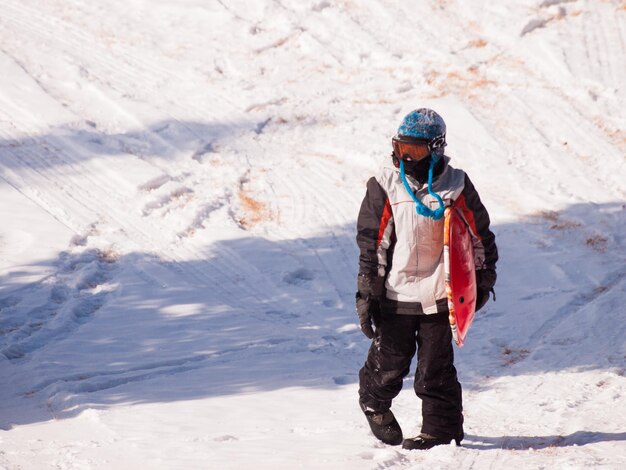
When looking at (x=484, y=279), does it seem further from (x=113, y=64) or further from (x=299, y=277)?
(x=113, y=64)

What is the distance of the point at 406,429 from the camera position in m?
5.00

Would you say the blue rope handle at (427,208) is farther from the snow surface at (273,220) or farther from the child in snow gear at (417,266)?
the snow surface at (273,220)

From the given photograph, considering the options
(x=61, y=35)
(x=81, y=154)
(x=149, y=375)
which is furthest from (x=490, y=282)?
(x=61, y=35)

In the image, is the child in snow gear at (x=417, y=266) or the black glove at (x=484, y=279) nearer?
the child in snow gear at (x=417, y=266)

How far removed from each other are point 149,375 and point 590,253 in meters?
4.07

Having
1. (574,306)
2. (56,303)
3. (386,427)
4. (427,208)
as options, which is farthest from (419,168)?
(56,303)

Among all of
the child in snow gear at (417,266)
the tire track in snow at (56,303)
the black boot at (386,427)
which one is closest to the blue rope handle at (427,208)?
the child in snow gear at (417,266)

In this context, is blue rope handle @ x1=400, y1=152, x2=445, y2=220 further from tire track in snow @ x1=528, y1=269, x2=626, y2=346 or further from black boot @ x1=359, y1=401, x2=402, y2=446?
tire track in snow @ x1=528, y1=269, x2=626, y2=346

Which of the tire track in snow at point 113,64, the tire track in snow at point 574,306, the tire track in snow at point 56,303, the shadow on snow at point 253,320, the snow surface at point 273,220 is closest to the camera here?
the snow surface at point 273,220

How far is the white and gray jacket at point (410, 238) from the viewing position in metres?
4.27

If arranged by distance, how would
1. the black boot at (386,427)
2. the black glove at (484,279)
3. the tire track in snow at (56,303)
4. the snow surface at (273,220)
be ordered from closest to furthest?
1. the black glove at (484,279)
2. the black boot at (386,427)
3. the snow surface at (273,220)
4. the tire track in snow at (56,303)

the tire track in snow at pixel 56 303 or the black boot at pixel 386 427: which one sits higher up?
the tire track in snow at pixel 56 303

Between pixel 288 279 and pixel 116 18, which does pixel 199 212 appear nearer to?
pixel 288 279

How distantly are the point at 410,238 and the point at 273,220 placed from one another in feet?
14.4
